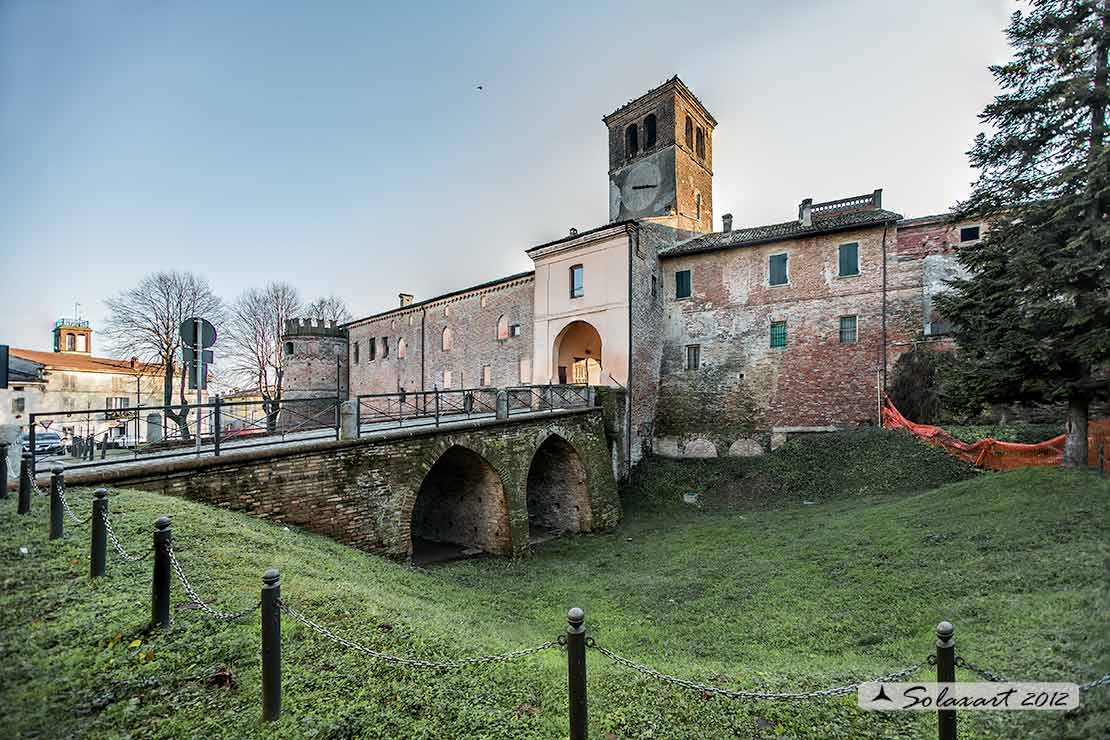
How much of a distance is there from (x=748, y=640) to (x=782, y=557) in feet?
Result: 14.2

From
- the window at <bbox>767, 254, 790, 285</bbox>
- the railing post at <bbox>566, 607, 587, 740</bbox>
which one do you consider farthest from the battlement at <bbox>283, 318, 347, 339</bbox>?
the railing post at <bbox>566, 607, 587, 740</bbox>

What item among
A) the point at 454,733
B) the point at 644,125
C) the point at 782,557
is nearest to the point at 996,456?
the point at 782,557

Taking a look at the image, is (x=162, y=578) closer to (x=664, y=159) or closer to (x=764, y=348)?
(x=764, y=348)

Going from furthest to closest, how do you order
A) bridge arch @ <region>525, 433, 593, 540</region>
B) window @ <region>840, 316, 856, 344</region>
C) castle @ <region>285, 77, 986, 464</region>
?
window @ <region>840, 316, 856, 344</region>, castle @ <region>285, 77, 986, 464</region>, bridge arch @ <region>525, 433, 593, 540</region>

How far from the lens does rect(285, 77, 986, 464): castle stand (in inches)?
751

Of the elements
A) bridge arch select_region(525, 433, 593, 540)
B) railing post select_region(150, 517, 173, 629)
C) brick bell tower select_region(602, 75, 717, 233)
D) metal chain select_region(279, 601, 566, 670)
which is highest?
brick bell tower select_region(602, 75, 717, 233)

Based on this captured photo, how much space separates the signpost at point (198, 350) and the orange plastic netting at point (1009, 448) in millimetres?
18281

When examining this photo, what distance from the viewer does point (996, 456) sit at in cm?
1370

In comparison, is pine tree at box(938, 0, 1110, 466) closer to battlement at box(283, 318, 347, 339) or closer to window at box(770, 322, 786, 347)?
window at box(770, 322, 786, 347)

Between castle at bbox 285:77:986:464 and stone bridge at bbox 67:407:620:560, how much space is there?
15.9 feet

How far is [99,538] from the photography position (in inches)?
186

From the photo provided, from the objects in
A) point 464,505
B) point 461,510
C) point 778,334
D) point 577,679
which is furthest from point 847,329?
point 577,679

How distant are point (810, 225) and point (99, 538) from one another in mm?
24275

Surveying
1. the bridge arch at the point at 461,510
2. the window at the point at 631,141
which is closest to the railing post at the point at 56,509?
the bridge arch at the point at 461,510
